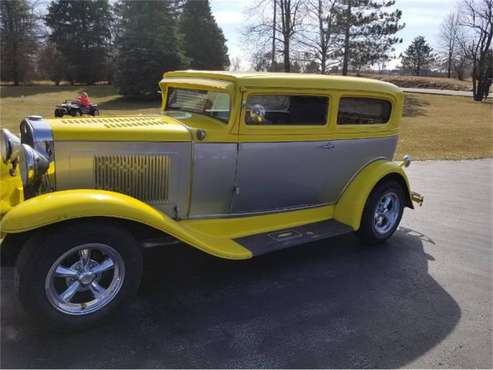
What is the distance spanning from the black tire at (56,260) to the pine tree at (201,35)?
1213 inches

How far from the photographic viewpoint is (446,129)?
17.3 meters

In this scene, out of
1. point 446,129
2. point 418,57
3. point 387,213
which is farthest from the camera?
point 418,57

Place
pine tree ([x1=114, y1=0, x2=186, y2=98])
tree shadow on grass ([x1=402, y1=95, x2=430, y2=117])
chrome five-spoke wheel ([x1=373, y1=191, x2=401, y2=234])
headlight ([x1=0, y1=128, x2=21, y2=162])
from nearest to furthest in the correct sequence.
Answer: headlight ([x1=0, y1=128, x2=21, y2=162]) < chrome five-spoke wheel ([x1=373, y1=191, x2=401, y2=234]) < tree shadow on grass ([x1=402, y1=95, x2=430, y2=117]) < pine tree ([x1=114, y1=0, x2=186, y2=98])

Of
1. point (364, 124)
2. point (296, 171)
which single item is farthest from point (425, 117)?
point (296, 171)

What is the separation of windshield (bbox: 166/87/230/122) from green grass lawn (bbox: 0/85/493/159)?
8258mm

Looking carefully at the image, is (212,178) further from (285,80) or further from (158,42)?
(158,42)

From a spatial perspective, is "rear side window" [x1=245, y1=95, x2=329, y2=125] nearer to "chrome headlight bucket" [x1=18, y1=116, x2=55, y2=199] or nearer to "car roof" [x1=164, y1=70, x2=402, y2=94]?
"car roof" [x1=164, y1=70, x2=402, y2=94]

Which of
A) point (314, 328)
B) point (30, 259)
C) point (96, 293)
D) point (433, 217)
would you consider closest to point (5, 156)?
point (30, 259)

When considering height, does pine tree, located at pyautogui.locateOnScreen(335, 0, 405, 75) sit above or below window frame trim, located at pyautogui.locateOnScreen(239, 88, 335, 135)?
above

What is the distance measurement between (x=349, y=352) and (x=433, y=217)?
153 inches

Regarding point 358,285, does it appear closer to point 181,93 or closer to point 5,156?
point 181,93

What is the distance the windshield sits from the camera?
372 cm

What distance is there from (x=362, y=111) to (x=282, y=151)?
1277mm

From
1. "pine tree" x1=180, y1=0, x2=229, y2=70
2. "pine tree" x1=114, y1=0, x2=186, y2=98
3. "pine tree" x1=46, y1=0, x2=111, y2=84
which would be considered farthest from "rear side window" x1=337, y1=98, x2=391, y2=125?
"pine tree" x1=46, y1=0, x2=111, y2=84
